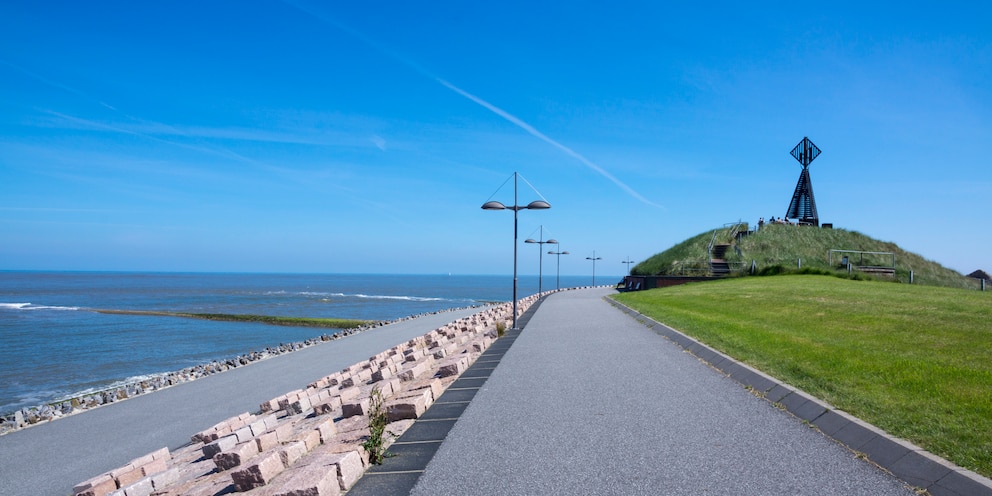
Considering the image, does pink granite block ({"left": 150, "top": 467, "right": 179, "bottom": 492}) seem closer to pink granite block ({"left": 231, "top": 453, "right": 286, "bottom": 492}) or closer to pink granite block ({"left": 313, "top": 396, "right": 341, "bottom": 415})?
pink granite block ({"left": 231, "top": 453, "right": 286, "bottom": 492})

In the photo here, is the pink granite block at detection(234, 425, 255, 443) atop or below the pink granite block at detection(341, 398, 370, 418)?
below

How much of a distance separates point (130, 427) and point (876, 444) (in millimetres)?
12567

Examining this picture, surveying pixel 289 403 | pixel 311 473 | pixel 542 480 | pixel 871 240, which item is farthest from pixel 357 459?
pixel 871 240

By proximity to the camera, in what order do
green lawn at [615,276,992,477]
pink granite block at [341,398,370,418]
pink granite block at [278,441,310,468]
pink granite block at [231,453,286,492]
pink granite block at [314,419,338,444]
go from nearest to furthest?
pink granite block at [231,453,286,492], pink granite block at [278,441,310,468], green lawn at [615,276,992,477], pink granite block at [314,419,338,444], pink granite block at [341,398,370,418]

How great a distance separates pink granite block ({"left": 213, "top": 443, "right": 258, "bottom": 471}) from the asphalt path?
3883mm

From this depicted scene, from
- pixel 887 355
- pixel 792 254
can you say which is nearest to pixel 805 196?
pixel 792 254

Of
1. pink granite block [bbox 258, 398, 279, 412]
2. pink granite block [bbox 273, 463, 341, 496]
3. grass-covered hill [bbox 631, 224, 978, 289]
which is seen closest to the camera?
pink granite block [bbox 273, 463, 341, 496]

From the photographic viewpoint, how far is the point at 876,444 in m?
5.34

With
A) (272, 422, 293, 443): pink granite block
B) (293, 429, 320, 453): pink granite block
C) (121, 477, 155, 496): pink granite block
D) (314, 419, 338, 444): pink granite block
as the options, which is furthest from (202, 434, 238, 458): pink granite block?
(293, 429, 320, 453): pink granite block

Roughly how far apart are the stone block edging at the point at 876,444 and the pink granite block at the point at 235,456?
5.57 meters

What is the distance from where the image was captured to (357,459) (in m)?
5.06

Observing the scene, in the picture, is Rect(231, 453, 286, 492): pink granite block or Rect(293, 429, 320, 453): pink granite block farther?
Rect(293, 429, 320, 453): pink granite block

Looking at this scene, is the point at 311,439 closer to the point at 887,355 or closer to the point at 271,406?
the point at 271,406

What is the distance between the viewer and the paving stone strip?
191 inches
